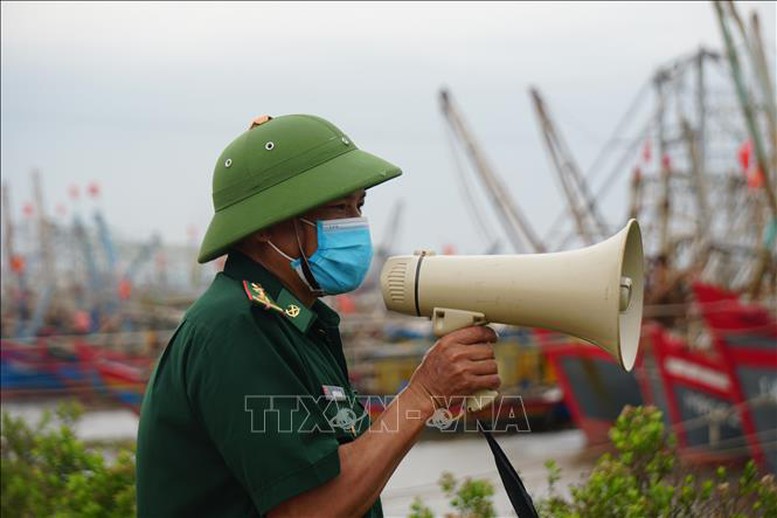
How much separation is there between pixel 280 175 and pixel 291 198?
0.23ft

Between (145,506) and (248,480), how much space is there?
0.35 meters

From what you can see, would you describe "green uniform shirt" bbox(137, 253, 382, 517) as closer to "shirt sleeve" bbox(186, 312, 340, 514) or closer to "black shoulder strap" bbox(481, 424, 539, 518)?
"shirt sleeve" bbox(186, 312, 340, 514)

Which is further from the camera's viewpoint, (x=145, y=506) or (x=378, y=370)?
(x=378, y=370)

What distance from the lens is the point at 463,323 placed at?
254cm

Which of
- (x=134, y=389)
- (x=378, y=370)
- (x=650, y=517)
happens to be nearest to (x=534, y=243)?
(x=378, y=370)

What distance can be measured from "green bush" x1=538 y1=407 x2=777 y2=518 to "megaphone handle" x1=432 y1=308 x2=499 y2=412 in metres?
1.17

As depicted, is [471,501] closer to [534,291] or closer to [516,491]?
[516,491]

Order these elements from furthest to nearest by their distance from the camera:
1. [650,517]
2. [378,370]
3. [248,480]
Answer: [378,370] < [650,517] < [248,480]

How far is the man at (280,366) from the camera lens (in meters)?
2.25

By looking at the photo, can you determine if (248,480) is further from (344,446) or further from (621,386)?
(621,386)

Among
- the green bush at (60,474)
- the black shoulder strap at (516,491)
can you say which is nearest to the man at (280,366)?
the black shoulder strap at (516,491)

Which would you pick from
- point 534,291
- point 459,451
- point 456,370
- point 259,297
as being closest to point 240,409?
point 259,297

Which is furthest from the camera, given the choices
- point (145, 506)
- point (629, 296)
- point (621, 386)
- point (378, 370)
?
point (378, 370)

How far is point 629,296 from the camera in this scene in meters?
2.64
